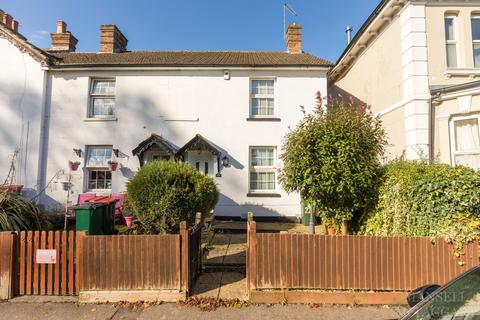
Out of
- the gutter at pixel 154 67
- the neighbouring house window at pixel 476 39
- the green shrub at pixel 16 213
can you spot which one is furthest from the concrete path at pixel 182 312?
the gutter at pixel 154 67

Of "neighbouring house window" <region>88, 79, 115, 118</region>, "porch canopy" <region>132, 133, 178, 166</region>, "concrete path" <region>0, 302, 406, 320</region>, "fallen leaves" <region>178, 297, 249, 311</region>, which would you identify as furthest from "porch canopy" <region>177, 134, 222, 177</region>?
"concrete path" <region>0, 302, 406, 320</region>

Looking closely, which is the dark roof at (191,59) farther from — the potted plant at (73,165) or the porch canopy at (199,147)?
the potted plant at (73,165)

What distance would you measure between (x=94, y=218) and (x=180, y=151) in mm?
4815

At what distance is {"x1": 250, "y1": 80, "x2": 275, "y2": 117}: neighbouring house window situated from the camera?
11664mm

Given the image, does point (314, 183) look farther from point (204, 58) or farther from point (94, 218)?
point (204, 58)

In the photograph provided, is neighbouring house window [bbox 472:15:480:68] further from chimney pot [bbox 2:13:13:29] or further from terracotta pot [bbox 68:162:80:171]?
chimney pot [bbox 2:13:13:29]

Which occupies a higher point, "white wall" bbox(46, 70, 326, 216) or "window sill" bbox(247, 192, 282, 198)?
"white wall" bbox(46, 70, 326, 216)

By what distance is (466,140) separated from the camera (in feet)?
26.1

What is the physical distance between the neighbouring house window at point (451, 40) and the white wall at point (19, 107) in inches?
589

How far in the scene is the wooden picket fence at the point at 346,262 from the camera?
4.50m

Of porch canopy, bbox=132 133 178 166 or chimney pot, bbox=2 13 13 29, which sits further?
chimney pot, bbox=2 13 13 29

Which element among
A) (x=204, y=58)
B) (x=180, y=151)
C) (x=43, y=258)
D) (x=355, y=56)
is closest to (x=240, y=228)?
(x=180, y=151)

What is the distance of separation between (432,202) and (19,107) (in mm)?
14492

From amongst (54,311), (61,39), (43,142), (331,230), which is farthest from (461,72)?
(61,39)
